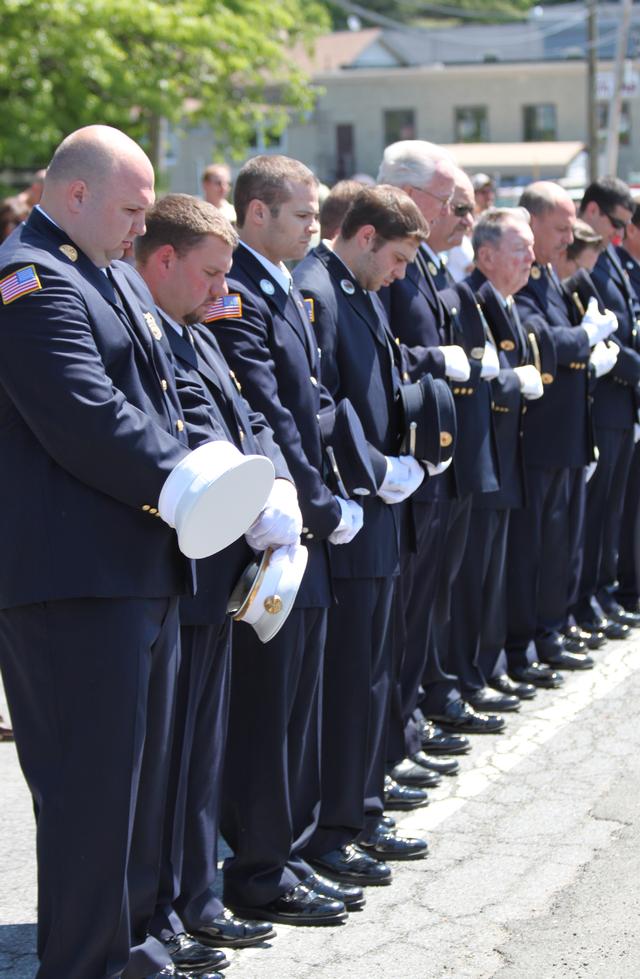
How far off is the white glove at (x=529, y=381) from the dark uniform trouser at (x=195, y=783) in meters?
2.72

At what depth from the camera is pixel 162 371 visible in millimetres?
3684

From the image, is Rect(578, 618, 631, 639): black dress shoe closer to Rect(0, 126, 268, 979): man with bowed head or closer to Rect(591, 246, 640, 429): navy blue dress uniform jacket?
Rect(591, 246, 640, 429): navy blue dress uniform jacket

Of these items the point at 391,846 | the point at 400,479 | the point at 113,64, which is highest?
the point at 113,64

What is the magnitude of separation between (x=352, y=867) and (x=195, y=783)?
84 centimetres

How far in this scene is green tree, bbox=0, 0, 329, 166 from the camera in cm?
2155

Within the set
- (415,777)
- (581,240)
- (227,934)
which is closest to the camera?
(227,934)

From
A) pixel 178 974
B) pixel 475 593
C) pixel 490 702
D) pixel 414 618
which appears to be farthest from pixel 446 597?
pixel 178 974

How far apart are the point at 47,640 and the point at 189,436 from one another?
665mm

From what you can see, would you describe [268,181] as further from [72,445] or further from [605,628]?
[605,628]

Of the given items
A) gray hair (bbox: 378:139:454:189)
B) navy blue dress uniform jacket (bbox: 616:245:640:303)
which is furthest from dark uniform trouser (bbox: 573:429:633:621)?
gray hair (bbox: 378:139:454:189)

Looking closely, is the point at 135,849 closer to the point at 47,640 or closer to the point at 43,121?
the point at 47,640

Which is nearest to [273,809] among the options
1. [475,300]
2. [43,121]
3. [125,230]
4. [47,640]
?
[47,640]

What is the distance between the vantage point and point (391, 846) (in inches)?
190

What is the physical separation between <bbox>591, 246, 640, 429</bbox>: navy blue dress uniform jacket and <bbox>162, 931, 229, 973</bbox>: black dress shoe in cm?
445
